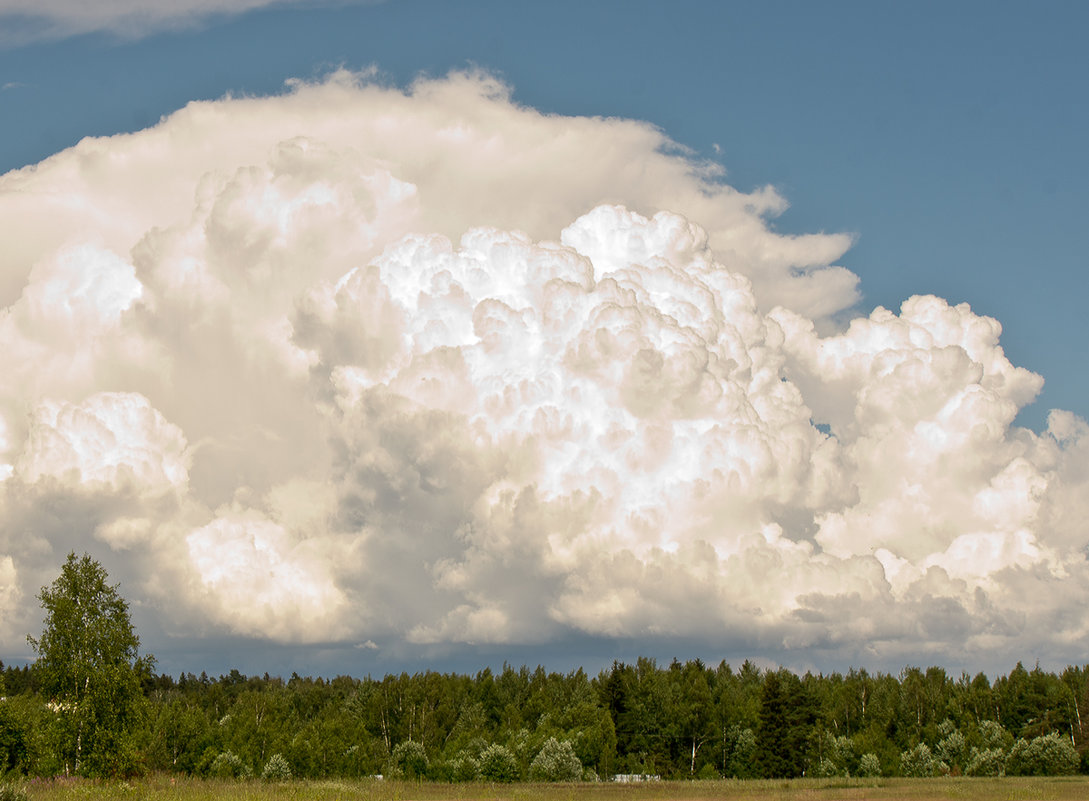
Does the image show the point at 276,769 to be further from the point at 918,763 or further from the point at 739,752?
the point at 918,763

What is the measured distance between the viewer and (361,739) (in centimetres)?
17225

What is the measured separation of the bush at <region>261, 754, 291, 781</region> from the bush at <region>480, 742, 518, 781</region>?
2470 cm

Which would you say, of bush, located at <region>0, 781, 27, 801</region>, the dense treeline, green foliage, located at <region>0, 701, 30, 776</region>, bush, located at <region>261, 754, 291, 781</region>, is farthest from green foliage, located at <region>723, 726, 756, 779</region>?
bush, located at <region>0, 781, 27, 801</region>

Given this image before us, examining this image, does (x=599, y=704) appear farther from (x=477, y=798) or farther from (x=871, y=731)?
(x=477, y=798)

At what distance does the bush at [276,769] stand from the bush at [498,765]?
2470 centimetres

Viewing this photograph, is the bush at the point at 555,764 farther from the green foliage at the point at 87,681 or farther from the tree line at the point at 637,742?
the green foliage at the point at 87,681

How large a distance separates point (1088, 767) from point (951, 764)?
31.3 meters

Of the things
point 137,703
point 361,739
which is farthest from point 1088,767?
point 137,703

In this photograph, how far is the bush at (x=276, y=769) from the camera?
456 feet

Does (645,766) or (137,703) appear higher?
(137,703)

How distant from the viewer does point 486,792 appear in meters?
102

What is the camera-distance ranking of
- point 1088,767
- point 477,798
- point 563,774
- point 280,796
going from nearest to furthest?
point 280,796 → point 477,798 → point 1088,767 → point 563,774

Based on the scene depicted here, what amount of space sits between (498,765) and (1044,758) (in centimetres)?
6812

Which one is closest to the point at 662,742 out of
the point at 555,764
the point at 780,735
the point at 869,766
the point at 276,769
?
the point at 780,735
